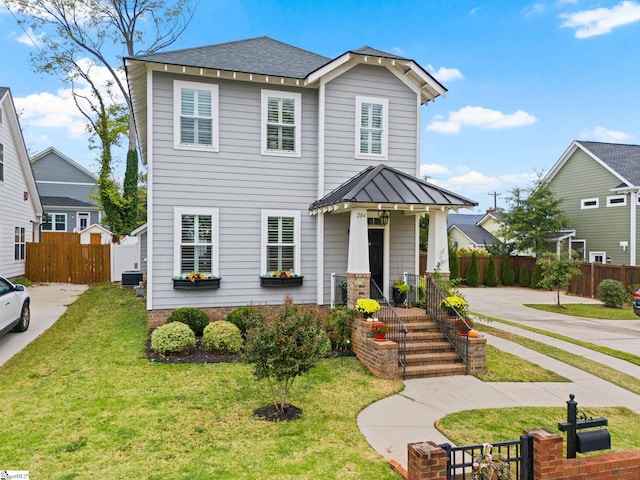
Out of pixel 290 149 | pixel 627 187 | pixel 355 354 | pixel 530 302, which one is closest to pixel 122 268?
pixel 290 149

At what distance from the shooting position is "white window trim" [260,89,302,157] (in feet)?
35.8

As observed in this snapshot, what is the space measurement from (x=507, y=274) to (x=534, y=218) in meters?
3.76

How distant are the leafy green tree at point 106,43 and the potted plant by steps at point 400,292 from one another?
57.4 feet

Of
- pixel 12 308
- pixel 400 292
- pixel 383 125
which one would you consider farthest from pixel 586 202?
pixel 12 308

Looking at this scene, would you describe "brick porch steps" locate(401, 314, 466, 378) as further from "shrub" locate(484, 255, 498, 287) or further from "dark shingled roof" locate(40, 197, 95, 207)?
"dark shingled roof" locate(40, 197, 95, 207)

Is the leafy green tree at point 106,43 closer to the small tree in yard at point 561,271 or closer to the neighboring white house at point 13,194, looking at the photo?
the neighboring white house at point 13,194

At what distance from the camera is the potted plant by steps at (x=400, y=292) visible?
Answer: 10867 mm

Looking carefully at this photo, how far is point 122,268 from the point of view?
21.1 meters

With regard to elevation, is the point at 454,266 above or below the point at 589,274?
above

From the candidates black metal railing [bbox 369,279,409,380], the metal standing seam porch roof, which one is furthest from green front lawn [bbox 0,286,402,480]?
the metal standing seam porch roof

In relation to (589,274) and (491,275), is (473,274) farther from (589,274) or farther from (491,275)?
(589,274)

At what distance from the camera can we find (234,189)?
1071cm

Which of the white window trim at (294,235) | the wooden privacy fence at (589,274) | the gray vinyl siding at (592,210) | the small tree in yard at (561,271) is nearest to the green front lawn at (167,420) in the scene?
the white window trim at (294,235)

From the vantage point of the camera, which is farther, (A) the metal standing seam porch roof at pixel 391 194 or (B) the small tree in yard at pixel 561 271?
(B) the small tree in yard at pixel 561 271
